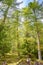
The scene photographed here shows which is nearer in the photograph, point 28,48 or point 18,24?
point 28,48

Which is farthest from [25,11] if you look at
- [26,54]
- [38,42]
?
[26,54]

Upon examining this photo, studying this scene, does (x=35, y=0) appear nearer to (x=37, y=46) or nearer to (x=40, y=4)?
(x=40, y=4)

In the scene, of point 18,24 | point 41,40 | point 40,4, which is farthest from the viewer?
point 18,24

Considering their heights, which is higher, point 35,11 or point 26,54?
point 35,11

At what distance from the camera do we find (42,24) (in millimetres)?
19953

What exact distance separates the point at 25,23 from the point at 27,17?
80 cm

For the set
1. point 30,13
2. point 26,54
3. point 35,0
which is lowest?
point 26,54

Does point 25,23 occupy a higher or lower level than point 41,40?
higher

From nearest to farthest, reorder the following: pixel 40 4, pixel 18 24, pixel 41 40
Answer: pixel 40 4 < pixel 41 40 < pixel 18 24

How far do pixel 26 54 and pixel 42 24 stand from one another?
15.1ft

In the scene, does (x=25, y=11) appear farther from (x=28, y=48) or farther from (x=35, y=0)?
(x=28, y=48)

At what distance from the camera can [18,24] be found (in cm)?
2264

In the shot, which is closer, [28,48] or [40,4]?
[40,4]

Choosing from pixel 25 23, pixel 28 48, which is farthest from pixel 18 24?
pixel 28 48
